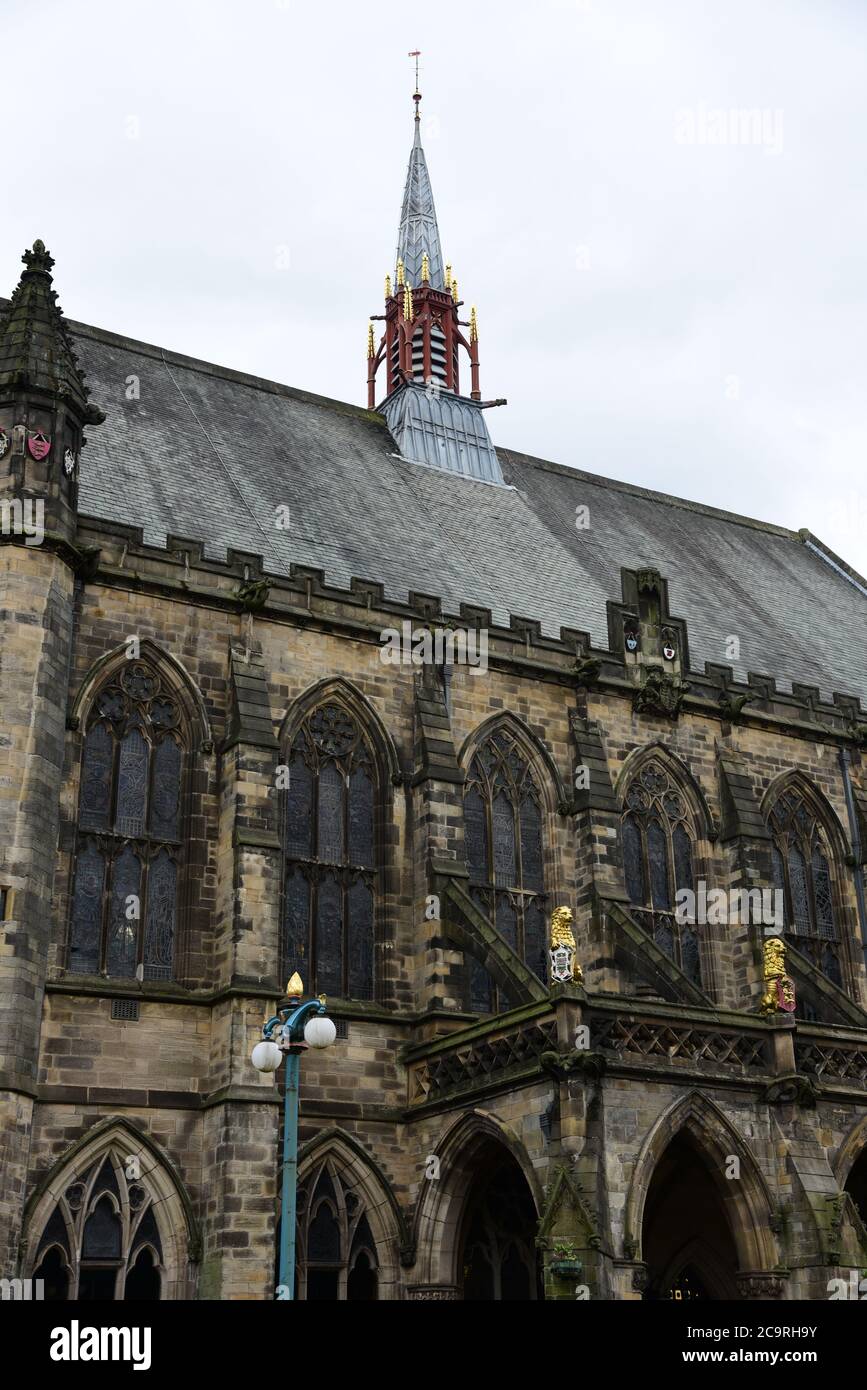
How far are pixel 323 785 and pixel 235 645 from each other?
270 centimetres

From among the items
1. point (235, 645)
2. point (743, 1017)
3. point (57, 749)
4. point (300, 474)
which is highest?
point (300, 474)

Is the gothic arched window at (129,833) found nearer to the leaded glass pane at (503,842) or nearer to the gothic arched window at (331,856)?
the gothic arched window at (331,856)

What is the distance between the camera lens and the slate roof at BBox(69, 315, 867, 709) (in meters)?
28.4

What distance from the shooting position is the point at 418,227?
1731 inches

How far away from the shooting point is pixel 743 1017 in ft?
71.0

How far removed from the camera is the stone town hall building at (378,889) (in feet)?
67.9

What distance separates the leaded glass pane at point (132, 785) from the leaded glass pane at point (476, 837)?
5.72 m

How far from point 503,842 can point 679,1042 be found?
21.9 feet

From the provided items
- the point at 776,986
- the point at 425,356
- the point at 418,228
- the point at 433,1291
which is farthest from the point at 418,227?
the point at 433,1291

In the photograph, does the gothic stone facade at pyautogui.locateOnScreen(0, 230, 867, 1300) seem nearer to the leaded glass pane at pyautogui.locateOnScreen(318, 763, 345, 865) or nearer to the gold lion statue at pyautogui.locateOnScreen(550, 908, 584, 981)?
the leaded glass pane at pyautogui.locateOnScreen(318, 763, 345, 865)

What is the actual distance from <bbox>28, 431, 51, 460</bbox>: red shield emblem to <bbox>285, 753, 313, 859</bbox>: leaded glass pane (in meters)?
6.19

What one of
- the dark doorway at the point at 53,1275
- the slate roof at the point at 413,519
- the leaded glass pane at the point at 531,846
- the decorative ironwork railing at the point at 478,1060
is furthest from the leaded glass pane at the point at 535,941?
the dark doorway at the point at 53,1275
